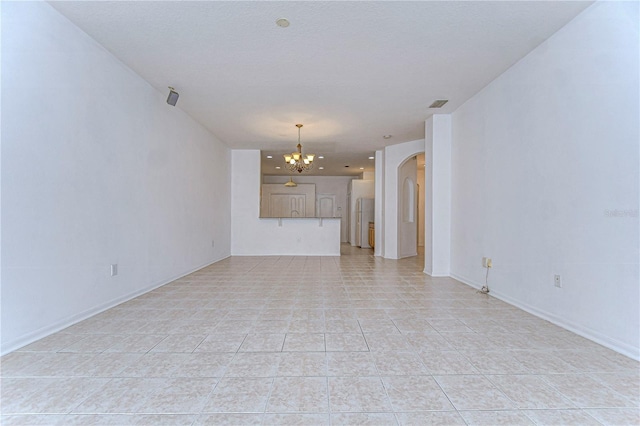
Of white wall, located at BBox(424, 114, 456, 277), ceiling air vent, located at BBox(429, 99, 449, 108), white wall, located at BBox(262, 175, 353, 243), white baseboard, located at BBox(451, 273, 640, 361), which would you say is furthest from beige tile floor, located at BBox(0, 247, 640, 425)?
white wall, located at BBox(262, 175, 353, 243)

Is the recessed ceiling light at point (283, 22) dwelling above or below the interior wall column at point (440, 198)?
above

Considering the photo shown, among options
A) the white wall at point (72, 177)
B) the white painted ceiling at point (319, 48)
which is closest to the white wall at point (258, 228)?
the white painted ceiling at point (319, 48)

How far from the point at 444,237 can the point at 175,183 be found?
13.6 feet

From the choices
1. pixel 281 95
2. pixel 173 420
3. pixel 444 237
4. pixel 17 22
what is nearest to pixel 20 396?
pixel 173 420

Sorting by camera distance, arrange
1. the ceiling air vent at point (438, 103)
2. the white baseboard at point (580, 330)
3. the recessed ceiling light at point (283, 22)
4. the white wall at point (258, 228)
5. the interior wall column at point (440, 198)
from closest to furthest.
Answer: the white baseboard at point (580, 330)
the recessed ceiling light at point (283, 22)
the ceiling air vent at point (438, 103)
the interior wall column at point (440, 198)
the white wall at point (258, 228)

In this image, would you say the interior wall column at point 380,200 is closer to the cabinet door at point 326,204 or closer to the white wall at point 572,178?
the white wall at point 572,178

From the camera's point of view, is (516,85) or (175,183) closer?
(516,85)

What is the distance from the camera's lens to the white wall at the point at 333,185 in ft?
40.0

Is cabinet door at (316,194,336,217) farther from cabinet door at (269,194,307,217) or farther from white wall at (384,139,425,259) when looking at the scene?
white wall at (384,139,425,259)

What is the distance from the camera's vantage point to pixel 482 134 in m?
4.12

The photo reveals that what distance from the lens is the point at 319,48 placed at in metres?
3.07

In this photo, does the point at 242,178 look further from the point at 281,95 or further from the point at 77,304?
the point at 77,304

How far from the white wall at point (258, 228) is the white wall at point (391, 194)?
1.33 m

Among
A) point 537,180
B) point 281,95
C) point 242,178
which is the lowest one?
point 537,180
